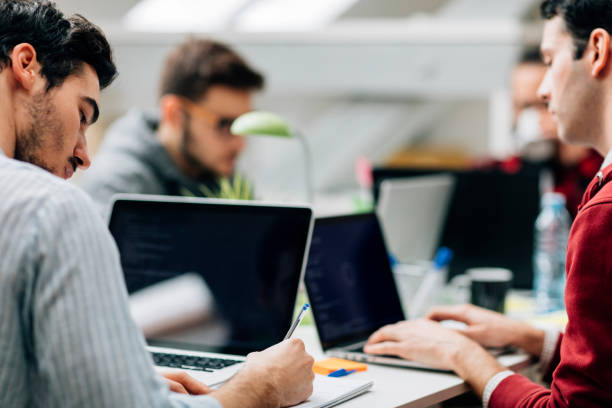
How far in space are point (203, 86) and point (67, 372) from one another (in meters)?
1.77

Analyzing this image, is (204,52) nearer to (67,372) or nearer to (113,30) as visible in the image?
(113,30)

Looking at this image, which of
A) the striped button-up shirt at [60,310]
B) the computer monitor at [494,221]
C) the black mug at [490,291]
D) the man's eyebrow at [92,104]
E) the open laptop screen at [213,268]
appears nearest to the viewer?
the striped button-up shirt at [60,310]

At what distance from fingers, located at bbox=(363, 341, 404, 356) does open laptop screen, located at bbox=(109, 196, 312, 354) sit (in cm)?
18

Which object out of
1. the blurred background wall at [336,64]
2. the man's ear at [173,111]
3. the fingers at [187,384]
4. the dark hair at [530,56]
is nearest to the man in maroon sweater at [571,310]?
the fingers at [187,384]

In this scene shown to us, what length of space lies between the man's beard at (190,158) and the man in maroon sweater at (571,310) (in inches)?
46.4

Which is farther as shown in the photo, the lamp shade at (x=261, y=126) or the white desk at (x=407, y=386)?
the lamp shade at (x=261, y=126)

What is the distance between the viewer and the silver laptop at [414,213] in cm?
200

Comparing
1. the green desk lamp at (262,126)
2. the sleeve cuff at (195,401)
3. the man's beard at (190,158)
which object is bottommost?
the sleeve cuff at (195,401)

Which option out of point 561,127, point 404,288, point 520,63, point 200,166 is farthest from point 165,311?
point 520,63

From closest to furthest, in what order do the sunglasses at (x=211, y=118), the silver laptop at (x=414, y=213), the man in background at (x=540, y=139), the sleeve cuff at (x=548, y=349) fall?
the sleeve cuff at (x=548, y=349), the silver laptop at (x=414, y=213), the sunglasses at (x=211, y=118), the man in background at (x=540, y=139)

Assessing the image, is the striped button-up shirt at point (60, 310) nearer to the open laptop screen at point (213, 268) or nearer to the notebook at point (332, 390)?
the notebook at point (332, 390)

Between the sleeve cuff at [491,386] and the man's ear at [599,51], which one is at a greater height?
the man's ear at [599,51]

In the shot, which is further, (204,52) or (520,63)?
(520,63)

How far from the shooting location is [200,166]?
2502 millimetres
